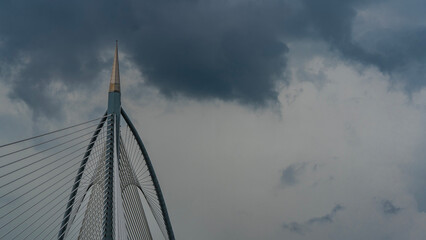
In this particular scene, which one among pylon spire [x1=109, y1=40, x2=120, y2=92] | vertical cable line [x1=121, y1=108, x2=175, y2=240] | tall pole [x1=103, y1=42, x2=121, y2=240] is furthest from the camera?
vertical cable line [x1=121, y1=108, x2=175, y2=240]

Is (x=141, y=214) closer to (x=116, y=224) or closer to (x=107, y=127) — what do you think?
(x=107, y=127)

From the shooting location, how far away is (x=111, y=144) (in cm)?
3528

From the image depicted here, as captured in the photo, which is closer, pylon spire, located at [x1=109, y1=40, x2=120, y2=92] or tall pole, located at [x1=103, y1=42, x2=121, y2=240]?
tall pole, located at [x1=103, y1=42, x2=121, y2=240]

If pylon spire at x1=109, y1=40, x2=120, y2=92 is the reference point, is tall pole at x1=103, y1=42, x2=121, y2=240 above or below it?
below

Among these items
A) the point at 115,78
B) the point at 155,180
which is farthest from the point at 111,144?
the point at 155,180

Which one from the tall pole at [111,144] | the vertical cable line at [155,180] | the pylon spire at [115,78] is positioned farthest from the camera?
the vertical cable line at [155,180]

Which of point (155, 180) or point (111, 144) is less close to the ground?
point (155, 180)

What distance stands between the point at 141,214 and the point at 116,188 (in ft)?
38.1

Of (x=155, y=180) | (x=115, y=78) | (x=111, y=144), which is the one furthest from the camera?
(x=155, y=180)

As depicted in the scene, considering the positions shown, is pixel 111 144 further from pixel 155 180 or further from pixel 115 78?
pixel 155 180

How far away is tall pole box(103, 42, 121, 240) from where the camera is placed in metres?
31.7

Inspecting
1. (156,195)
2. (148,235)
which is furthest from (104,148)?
(156,195)

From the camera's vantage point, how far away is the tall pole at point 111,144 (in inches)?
1249

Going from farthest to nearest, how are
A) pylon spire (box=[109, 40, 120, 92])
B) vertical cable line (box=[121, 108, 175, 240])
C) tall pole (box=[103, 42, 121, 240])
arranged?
vertical cable line (box=[121, 108, 175, 240]) < pylon spire (box=[109, 40, 120, 92]) < tall pole (box=[103, 42, 121, 240])
